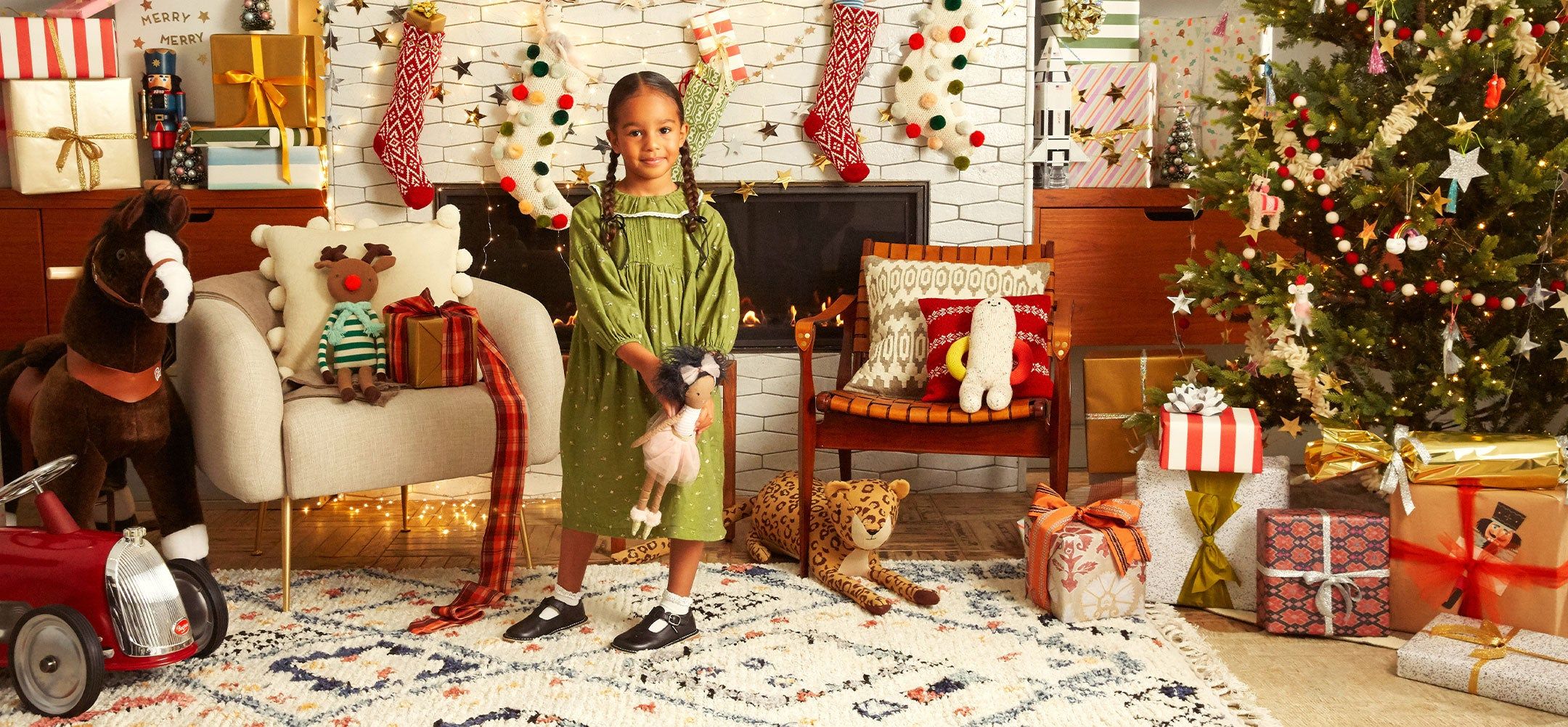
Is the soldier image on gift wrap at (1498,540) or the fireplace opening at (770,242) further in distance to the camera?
the fireplace opening at (770,242)

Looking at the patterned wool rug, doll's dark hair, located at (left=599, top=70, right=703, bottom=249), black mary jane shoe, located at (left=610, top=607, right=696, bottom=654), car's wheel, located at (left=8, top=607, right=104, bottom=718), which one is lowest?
the patterned wool rug

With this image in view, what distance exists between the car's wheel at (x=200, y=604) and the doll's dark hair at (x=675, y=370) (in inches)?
36.7

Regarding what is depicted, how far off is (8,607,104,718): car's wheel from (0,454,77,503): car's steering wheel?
261 millimetres

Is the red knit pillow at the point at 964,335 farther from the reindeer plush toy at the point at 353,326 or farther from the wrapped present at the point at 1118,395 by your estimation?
the reindeer plush toy at the point at 353,326

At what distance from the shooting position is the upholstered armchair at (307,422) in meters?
2.50

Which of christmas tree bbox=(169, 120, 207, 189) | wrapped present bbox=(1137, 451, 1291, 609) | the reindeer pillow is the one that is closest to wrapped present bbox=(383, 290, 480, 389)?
the reindeer pillow

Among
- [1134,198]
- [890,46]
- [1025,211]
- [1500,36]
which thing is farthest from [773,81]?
[1500,36]

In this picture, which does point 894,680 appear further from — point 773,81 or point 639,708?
point 773,81

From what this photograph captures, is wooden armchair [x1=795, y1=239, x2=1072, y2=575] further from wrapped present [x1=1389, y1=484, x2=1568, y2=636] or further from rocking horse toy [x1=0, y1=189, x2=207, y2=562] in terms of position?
rocking horse toy [x1=0, y1=189, x2=207, y2=562]

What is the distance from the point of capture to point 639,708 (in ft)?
6.82

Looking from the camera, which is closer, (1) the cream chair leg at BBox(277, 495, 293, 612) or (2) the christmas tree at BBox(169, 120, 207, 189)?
(1) the cream chair leg at BBox(277, 495, 293, 612)

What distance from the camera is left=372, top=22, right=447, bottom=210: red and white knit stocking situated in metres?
3.43

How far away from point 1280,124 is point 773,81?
1.47 m

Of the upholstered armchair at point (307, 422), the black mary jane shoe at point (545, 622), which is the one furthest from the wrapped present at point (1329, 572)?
the upholstered armchair at point (307, 422)
